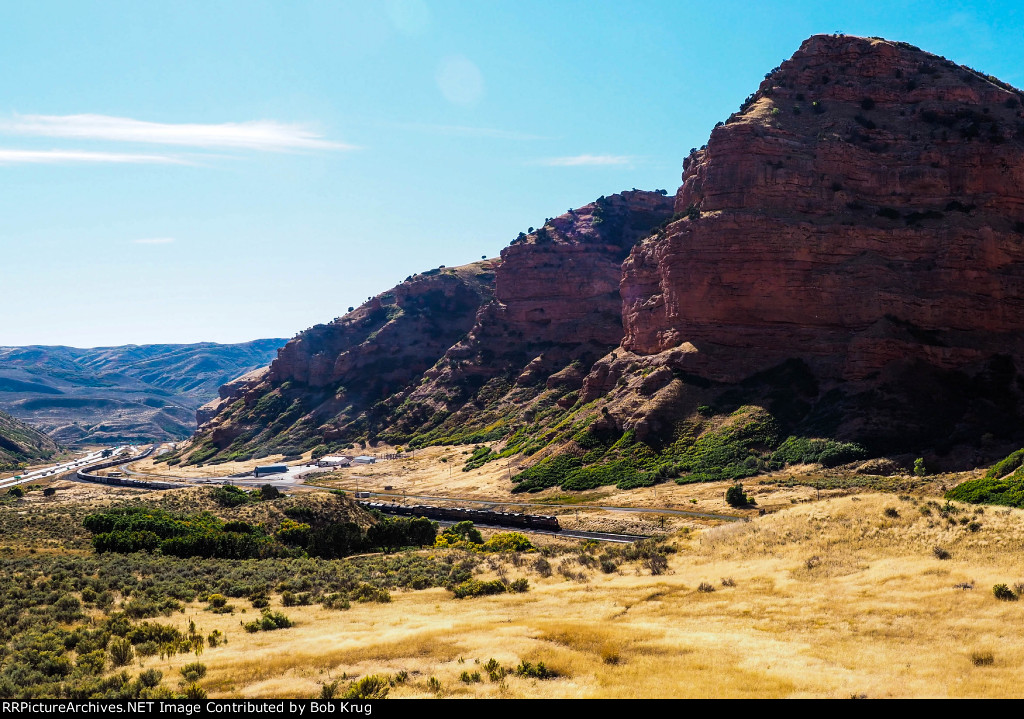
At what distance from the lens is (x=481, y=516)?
61.5 meters

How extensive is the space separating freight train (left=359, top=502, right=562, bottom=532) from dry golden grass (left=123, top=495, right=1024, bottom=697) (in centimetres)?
2083

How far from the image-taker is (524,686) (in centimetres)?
1734

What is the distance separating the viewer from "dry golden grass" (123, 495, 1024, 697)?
17.3m

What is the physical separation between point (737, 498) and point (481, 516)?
22.6 metres

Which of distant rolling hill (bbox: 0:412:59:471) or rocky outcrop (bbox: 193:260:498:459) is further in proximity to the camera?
distant rolling hill (bbox: 0:412:59:471)

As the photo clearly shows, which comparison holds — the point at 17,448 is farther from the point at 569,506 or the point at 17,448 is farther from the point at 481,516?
the point at 569,506

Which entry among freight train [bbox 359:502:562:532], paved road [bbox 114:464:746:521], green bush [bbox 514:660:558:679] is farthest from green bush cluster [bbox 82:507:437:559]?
green bush [bbox 514:660:558:679]

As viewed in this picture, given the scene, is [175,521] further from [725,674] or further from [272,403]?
[272,403]

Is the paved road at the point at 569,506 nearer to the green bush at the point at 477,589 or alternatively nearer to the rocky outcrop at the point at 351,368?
the green bush at the point at 477,589

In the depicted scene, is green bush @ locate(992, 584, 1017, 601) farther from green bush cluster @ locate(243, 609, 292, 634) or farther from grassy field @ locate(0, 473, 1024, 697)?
green bush cluster @ locate(243, 609, 292, 634)

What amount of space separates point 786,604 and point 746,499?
31.2 metres

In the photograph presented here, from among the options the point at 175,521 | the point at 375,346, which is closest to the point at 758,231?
the point at 175,521

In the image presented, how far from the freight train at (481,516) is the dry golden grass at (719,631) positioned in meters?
20.8

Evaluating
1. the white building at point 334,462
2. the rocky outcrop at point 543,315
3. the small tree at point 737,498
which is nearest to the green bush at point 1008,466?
the small tree at point 737,498
